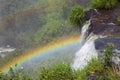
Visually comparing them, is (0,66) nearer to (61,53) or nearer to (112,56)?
(61,53)

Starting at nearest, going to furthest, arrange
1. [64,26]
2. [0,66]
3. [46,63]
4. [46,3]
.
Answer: [46,63], [0,66], [64,26], [46,3]

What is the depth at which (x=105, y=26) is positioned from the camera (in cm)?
1873

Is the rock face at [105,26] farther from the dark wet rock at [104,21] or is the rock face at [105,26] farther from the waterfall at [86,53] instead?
the waterfall at [86,53]

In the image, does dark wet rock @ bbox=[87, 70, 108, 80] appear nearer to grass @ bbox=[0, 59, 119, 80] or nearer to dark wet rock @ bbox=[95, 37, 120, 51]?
grass @ bbox=[0, 59, 119, 80]

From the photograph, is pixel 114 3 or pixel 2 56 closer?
pixel 114 3

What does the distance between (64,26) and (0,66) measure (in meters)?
9.38

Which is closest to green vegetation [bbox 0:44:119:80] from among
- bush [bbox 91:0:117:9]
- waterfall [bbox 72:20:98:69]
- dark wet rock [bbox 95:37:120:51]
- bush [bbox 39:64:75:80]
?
bush [bbox 39:64:75:80]

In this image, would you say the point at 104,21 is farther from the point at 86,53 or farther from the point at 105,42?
the point at 105,42

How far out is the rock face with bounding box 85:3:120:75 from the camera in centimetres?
1672

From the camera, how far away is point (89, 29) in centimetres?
1947

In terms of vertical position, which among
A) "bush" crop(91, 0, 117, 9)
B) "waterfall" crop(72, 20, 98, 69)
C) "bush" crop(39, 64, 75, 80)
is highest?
"bush" crop(91, 0, 117, 9)

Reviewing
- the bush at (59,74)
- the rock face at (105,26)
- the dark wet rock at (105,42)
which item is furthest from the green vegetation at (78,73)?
the dark wet rock at (105,42)

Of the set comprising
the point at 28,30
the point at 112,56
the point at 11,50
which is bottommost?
the point at 112,56

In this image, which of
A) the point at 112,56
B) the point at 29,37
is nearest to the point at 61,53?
the point at 29,37
